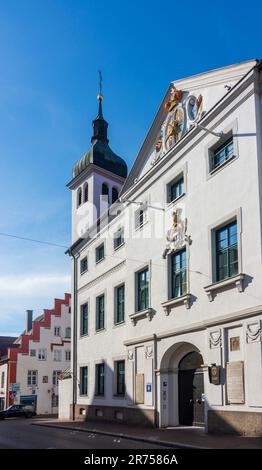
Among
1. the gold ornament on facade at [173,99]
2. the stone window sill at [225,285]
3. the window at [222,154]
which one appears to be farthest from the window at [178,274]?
the gold ornament on facade at [173,99]

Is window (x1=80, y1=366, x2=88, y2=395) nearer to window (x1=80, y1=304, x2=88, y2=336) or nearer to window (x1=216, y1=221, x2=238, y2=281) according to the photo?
window (x1=80, y1=304, x2=88, y2=336)

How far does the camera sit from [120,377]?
2788cm

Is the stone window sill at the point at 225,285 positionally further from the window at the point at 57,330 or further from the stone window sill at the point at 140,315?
the window at the point at 57,330

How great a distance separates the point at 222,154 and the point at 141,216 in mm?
7057

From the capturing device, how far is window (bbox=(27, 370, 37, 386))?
56719mm

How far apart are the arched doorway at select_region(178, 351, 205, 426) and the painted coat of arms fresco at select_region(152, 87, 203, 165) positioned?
8.87 m

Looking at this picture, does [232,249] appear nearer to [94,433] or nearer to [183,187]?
[183,187]

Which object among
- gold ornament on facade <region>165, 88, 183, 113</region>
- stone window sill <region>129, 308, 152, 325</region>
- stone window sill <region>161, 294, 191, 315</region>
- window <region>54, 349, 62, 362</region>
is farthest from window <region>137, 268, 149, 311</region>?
window <region>54, 349, 62, 362</region>

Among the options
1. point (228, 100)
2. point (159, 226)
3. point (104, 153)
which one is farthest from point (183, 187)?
point (104, 153)

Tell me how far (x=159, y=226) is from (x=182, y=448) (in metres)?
11.0

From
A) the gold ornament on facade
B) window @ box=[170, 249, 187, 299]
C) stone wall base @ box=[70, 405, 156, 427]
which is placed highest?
the gold ornament on facade

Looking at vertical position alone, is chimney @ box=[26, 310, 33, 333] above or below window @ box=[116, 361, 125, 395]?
above

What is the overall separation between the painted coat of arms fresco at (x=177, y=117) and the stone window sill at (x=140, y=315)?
21.6 ft

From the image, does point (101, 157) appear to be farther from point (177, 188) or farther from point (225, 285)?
point (225, 285)
